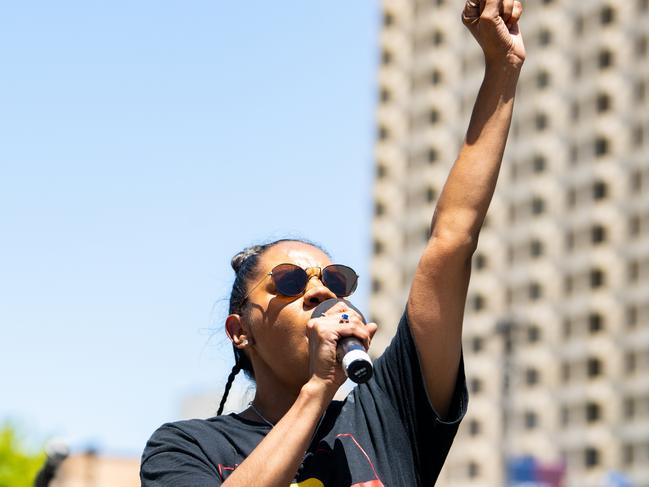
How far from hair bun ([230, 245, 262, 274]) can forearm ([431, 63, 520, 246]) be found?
647mm

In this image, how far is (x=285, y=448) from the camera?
149 inches

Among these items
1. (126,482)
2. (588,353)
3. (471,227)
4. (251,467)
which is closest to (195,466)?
(251,467)

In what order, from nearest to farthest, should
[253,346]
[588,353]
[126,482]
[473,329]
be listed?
[253,346] < [126,482] < [588,353] < [473,329]

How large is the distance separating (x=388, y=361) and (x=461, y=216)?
1.61 ft

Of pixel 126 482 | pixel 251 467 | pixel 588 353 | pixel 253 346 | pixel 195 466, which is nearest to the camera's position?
pixel 251 467

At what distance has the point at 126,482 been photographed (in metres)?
56.8

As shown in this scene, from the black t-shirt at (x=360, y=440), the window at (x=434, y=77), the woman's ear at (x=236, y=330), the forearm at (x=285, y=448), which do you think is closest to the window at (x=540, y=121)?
the window at (x=434, y=77)

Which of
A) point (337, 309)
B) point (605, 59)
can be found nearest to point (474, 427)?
point (605, 59)

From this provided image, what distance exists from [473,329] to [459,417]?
3524 inches

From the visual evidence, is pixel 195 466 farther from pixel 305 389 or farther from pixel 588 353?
pixel 588 353

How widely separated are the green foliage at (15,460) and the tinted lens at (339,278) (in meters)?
43.7

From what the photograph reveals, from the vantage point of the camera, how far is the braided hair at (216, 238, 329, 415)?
4559 mm

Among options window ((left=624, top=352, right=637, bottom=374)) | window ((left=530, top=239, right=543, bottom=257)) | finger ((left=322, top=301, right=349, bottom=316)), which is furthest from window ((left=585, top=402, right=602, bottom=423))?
finger ((left=322, top=301, right=349, bottom=316))

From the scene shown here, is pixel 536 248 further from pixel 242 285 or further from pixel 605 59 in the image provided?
pixel 242 285
